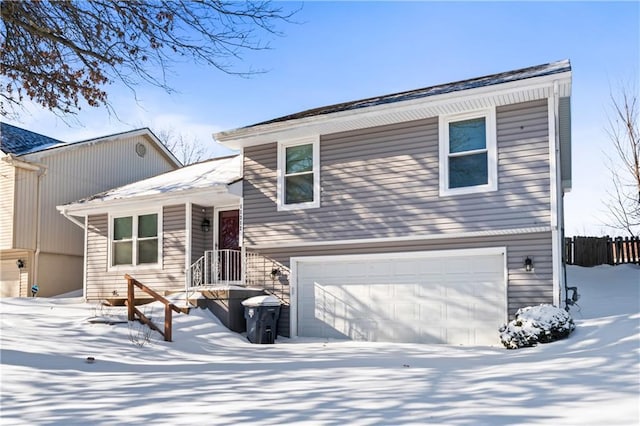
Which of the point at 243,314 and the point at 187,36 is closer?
the point at 187,36

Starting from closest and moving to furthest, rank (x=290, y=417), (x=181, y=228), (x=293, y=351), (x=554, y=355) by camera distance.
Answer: (x=290, y=417) → (x=554, y=355) → (x=293, y=351) → (x=181, y=228)

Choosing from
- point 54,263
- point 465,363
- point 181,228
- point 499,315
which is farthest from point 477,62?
point 54,263

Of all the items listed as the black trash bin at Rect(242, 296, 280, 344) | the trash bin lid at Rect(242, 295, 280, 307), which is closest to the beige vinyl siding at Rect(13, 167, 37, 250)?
the trash bin lid at Rect(242, 295, 280, 307)

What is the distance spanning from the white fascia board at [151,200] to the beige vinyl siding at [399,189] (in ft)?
2.72

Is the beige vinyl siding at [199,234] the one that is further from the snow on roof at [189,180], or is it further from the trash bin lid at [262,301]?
the trash bin lid at [262,301]

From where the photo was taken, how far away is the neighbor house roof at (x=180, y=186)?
14.7m

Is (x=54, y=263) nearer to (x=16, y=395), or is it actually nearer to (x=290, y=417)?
(x=16, y=395)

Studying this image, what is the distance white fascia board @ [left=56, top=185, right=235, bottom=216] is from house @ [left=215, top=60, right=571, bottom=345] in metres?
0.78

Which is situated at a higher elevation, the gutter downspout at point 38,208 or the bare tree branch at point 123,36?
the bare tree branch at point 123,36

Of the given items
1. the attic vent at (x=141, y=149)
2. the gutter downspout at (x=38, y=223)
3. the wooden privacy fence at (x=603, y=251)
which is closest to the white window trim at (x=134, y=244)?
the gutter downspout at (x=38, y=223)

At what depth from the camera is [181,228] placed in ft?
50.8

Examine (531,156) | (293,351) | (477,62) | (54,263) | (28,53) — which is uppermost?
(477,62)

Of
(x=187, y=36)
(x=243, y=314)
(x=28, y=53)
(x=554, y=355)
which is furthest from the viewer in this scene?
(x=243, y=314)

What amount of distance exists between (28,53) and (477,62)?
37.2 feet
